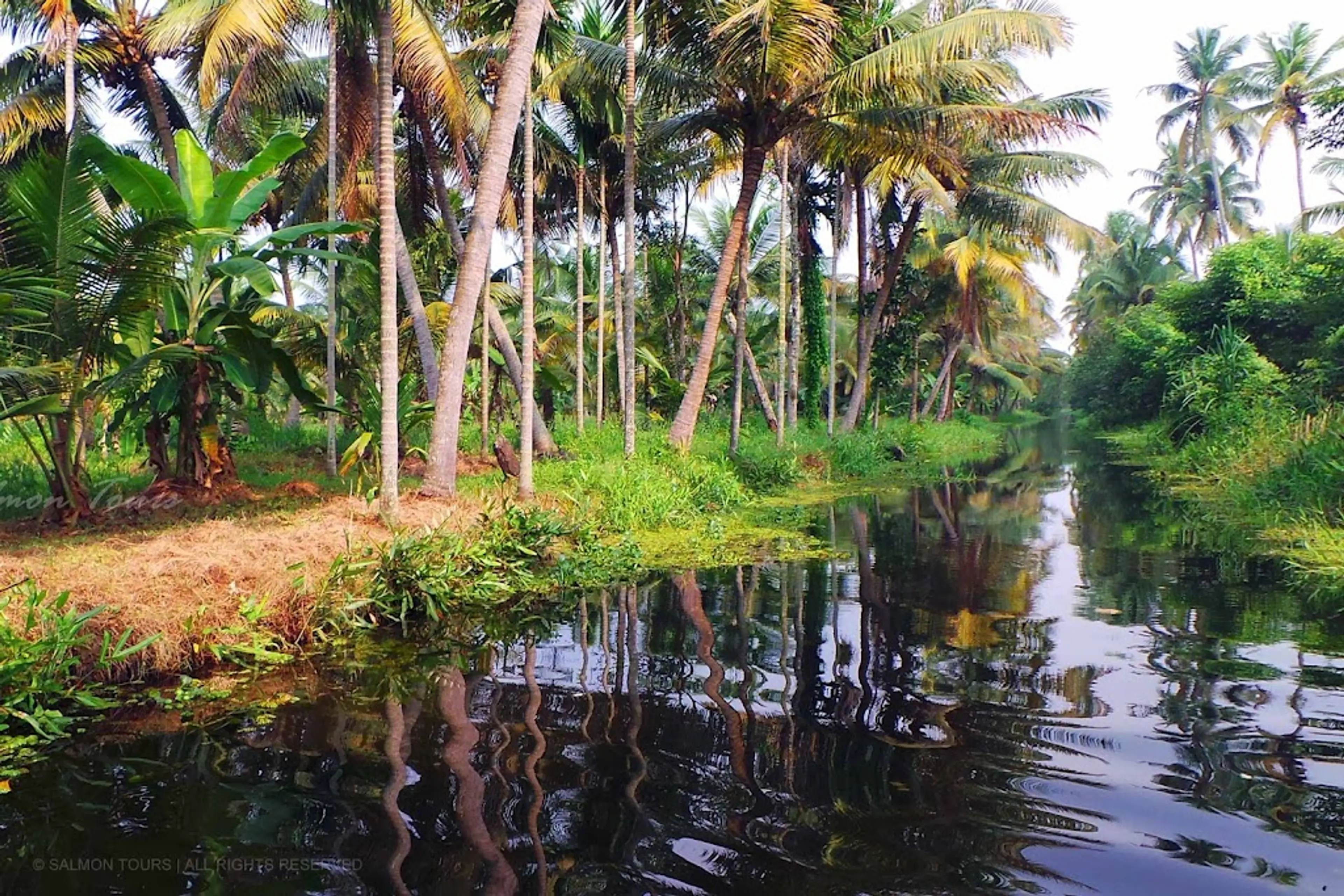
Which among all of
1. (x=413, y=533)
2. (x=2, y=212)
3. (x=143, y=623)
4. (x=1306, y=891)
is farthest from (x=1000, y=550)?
(x=2, y=212)

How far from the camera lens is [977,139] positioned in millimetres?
17109

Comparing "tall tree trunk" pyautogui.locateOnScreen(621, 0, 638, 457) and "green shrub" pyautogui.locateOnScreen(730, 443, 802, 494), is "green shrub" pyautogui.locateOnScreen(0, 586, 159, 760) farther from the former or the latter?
"green shrub" pyautogui.locateOnScreen(730, 443, 802, 494)

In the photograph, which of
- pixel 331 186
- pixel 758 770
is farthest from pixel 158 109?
pixel 758 770

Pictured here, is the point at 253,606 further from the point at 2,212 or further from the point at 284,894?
the point at 2,212

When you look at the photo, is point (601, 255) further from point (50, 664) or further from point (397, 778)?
point (397, 778)

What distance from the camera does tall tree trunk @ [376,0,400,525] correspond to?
9.07 metres

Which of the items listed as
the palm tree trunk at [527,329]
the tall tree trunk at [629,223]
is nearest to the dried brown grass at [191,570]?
the palm tree trunk at [527,329]

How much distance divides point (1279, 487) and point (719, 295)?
937 cm

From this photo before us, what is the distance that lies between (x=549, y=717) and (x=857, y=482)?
643 inches

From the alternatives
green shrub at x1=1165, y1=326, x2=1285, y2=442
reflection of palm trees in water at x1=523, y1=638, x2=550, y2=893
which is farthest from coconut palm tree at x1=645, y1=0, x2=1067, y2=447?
green shrub at x1=1165, y1=326, x2=1285, y2=442

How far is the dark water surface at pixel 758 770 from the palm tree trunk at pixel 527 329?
3.52m

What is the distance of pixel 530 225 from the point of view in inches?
458
